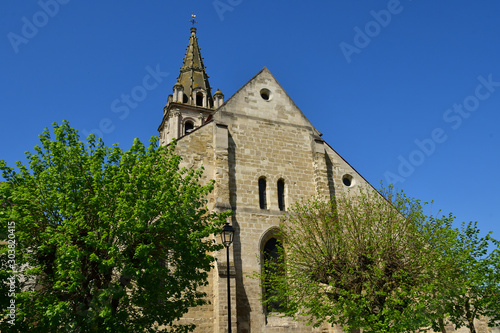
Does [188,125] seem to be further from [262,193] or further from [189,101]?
[262,193]

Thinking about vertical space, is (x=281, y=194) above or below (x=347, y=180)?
below

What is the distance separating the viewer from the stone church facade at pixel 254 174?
1616cm

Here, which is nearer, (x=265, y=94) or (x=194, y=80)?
(x=265, y=94)

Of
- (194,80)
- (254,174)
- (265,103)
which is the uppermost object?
(194,80)

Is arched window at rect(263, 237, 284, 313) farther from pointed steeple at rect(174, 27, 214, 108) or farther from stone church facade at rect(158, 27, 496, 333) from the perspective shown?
pointed steeple at rect(174, 27, 214, 108)

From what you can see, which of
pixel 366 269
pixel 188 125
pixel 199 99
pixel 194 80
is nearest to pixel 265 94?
pixel 366 269

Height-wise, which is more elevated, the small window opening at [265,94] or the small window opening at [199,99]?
the small window opening at [199,99]

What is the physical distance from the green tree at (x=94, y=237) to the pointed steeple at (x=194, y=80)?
24.8 m

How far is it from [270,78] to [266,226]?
8221mm

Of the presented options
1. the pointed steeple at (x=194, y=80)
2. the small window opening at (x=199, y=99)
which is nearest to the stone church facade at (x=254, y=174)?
the pointed steeple at (x=194, y=80)

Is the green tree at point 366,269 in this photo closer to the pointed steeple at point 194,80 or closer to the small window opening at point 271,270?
the small window opening at point 271,270

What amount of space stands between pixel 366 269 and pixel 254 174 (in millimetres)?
6504

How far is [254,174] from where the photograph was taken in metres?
19.1

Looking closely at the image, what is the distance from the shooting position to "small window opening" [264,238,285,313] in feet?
53.0
